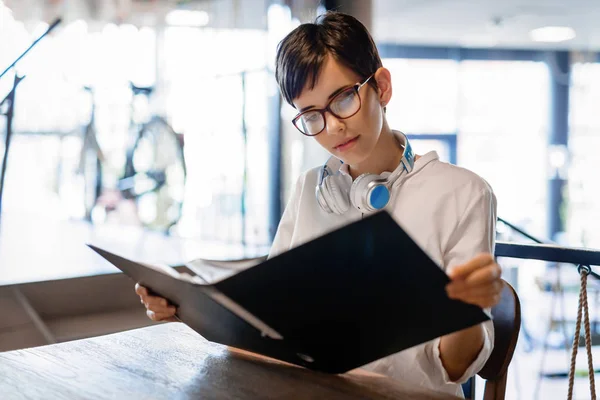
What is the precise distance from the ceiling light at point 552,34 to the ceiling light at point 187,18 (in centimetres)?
340

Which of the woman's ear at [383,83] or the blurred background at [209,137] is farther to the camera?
the blurred background at [209,137]

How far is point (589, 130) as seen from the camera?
5367mm

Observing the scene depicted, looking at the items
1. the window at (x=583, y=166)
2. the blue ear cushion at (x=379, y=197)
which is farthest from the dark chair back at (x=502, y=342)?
the window at (x=583, y=166)

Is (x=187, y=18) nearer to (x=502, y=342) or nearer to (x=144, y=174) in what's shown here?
(x=144, y=174)

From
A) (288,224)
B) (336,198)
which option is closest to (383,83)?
(336,198)

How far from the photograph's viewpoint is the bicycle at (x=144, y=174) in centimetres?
398

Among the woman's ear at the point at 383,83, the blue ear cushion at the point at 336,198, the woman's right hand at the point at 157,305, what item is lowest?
the woman's right hand at the point at 157,305

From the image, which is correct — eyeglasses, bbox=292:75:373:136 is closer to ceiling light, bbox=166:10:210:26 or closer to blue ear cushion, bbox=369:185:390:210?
blue ear cushion, bbox=369:185:390:210

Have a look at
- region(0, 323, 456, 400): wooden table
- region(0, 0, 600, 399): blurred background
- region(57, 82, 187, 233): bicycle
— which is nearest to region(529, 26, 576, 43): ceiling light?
region(0, 0, 600, 399): blurred background

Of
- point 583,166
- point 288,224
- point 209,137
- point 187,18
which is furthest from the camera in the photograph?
point 583,166

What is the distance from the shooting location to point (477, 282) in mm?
658

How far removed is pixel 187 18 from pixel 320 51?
9.64 ft

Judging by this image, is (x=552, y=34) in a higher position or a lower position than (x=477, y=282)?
higher

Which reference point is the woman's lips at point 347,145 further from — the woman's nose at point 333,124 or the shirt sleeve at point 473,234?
the shirt sleeve at point 473,234
